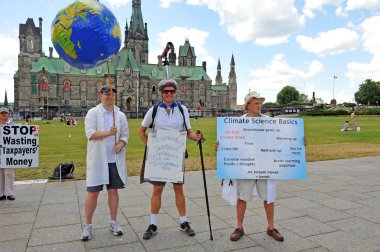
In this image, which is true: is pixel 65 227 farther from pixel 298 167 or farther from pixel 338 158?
pixel 338 158

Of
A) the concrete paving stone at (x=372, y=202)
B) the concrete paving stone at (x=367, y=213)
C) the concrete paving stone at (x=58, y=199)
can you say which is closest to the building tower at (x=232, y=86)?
the concrete paving stone at (x=372, y=202)

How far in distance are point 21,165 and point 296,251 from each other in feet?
19.8

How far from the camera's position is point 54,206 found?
251 inches

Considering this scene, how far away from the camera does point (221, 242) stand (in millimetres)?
4539

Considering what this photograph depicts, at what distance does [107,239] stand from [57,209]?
2010 mm

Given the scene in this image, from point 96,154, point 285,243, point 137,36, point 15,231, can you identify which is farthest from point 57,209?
point 137,36

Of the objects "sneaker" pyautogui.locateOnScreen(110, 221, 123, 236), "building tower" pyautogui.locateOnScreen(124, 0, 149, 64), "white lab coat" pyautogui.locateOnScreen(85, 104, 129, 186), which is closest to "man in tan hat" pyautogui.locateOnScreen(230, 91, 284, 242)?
"sneaker" pyautogui.locateOnScreen(110, 221, 123, 236)

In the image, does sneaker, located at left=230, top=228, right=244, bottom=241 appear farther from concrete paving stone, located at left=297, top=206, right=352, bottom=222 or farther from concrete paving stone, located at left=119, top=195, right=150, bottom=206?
concrete paving stone, located at left=119, top=195, right=150, bottom=206

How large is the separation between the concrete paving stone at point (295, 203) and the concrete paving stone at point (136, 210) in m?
2.65

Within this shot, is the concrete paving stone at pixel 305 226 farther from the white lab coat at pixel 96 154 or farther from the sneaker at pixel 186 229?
the white lab coat at pixel 96 154

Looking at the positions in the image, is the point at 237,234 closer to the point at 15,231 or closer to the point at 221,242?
the point at 221,242

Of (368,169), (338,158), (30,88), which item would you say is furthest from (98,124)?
(30,88)

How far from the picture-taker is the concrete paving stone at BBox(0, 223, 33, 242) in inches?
188

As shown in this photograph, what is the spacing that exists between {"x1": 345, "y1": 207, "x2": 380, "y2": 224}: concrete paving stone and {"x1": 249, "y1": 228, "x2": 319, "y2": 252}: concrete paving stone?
1635mm
